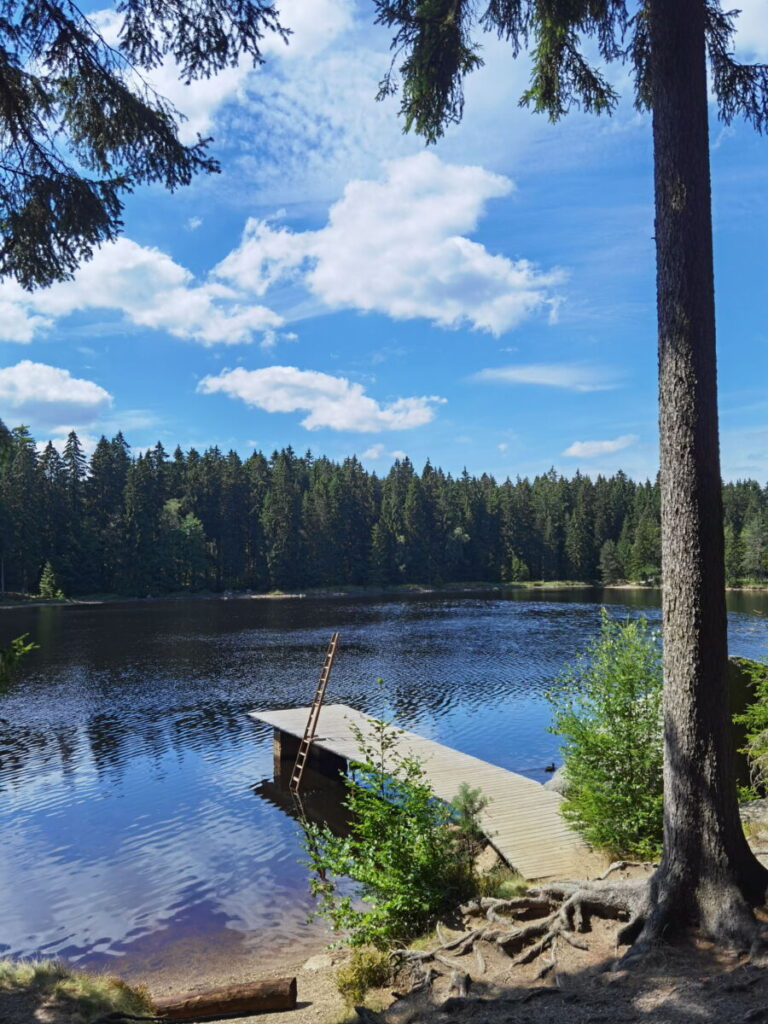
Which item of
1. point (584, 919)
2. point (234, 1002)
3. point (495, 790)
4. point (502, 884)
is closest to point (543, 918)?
point (584, 919)

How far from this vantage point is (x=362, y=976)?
24.3ft

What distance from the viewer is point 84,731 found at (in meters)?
22.6

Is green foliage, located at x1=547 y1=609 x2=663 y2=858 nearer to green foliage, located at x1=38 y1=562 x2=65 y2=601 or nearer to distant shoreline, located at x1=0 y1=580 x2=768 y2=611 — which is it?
distant shoreline, located at x1=0 y1=580 x2=768 y2=611

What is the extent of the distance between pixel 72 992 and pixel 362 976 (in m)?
3.01

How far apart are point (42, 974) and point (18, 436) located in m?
5.86

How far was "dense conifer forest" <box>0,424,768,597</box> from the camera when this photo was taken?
3041 inches

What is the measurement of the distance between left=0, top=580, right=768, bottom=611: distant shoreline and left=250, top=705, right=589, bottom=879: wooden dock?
54.7 m

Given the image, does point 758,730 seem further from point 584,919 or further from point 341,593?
point 341,593

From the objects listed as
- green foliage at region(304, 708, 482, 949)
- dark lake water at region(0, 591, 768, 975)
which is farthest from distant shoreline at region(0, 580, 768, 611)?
green foliage at region(304, 708, 482, 949)

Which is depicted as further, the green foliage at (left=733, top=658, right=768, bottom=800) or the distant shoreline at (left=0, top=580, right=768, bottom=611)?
the distant shoreline at (left=0, top=580, right=768, bottom=611)

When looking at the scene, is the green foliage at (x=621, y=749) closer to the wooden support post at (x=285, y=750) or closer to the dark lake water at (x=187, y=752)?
the dark lake water at (x=187, y=752)

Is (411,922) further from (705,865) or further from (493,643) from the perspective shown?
(493,643)

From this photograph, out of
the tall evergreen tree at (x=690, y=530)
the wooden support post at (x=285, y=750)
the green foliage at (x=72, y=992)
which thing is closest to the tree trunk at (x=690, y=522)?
the tall evergreen tree at (x=690, y=530)

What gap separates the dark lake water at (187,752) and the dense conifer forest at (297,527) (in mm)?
28486
